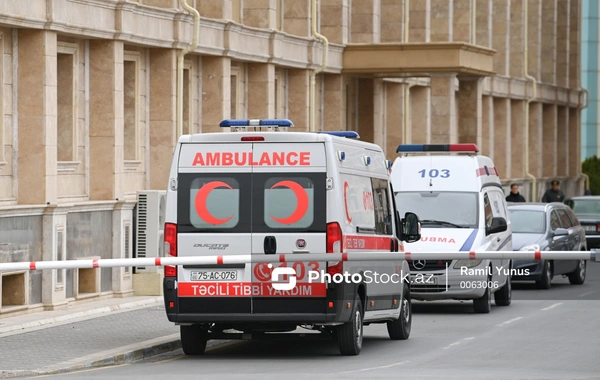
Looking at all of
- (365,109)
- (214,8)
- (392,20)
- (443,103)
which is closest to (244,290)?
(214,8)

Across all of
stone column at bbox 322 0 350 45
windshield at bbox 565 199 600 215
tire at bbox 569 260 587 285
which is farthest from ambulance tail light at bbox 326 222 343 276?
windshield at bbox 565 199 600 215

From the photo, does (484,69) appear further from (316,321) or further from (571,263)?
(316,321)

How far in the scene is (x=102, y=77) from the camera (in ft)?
80.1

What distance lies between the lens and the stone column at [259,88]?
106 feet

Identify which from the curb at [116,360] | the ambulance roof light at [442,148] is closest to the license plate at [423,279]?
the ambulance roof light at [442,148]

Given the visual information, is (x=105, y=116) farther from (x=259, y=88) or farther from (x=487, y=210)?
(x=259, y=88)

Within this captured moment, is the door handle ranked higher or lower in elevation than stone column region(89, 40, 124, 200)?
lower

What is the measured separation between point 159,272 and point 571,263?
8.65 metres

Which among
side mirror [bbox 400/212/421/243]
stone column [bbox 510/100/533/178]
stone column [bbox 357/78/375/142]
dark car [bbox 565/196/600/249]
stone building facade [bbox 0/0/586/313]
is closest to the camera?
side mirror [bbox 400/212/421/243]

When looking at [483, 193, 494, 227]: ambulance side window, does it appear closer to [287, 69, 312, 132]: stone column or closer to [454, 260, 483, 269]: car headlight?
[454, 260, 483, 269]: car headlight

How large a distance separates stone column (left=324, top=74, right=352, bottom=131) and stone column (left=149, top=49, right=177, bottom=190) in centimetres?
1087

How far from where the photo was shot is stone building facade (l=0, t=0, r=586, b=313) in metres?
22.0

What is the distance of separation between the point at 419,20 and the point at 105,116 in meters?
20.7

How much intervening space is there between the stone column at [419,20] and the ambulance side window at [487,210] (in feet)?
66.0
